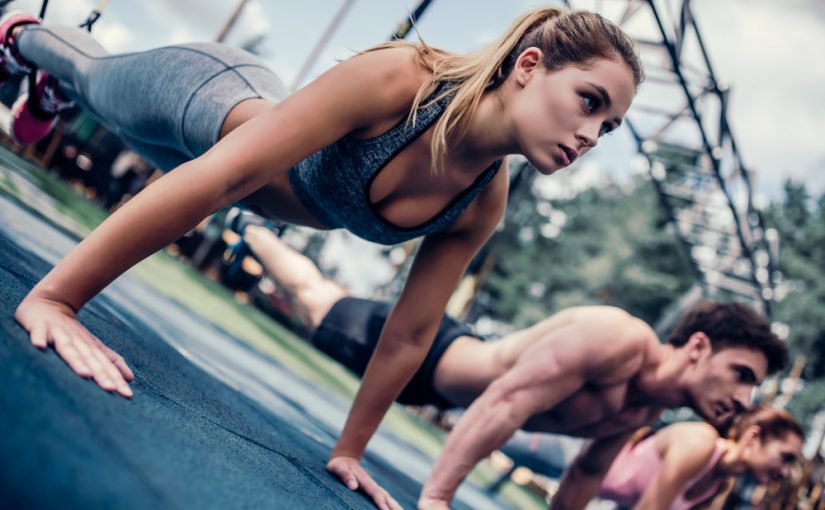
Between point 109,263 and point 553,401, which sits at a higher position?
point 109,263

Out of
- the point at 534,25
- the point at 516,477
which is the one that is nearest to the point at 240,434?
the point at 534,25

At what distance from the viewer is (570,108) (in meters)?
1.22

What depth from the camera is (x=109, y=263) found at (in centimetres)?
100

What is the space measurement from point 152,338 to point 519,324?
20133mm

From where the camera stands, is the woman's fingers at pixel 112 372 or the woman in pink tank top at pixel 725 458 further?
the woman in pink tank top at pixel 725 458

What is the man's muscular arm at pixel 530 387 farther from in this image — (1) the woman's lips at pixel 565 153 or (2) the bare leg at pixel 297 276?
(2) the bare leg at pixel 297 276

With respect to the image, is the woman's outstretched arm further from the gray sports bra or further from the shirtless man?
the shirtless man

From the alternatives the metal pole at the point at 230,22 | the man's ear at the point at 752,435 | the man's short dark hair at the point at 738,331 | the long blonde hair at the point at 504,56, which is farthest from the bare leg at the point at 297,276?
the metal pole at the point at 230,22

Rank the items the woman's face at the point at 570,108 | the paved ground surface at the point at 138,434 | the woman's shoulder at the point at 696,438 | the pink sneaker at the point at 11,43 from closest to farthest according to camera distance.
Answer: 1. the paved ground surface at the point at 138,434
2. the woman's face at the point at 570,108
3. the pink sneaker at the point at 11,43
4. the woman's shoulder at the point at 696,438

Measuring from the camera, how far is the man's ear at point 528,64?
1.29 metres

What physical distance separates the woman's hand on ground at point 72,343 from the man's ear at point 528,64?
2.89ft

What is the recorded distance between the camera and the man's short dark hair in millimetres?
2449

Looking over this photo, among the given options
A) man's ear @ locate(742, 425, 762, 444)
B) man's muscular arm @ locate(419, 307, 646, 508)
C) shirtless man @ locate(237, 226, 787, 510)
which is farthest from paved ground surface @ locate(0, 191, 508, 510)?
man's ear @ locate(742, 425, 762, 444)

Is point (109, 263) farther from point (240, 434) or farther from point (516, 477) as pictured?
point (516, 477)
